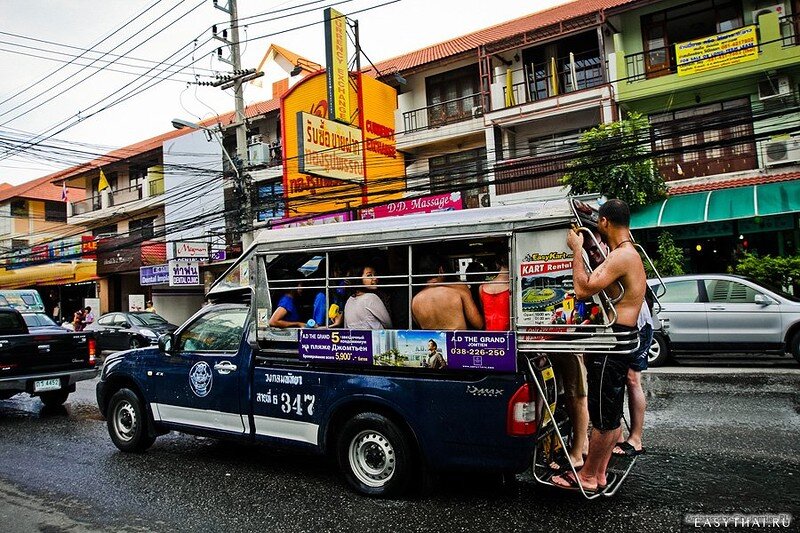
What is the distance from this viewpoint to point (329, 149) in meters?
17.9

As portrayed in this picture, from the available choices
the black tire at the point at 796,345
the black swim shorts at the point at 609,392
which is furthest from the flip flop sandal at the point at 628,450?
the black tire at the point at 796,345

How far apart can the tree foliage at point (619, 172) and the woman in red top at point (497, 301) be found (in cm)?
1104

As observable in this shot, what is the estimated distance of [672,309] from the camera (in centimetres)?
1073

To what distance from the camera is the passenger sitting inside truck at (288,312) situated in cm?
516

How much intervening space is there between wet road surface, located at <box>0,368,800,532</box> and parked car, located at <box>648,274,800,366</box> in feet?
11.2

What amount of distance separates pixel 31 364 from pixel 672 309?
426 inches

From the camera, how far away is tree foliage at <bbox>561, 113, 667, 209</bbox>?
14.6m

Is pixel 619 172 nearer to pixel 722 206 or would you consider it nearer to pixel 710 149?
pixel 722 206

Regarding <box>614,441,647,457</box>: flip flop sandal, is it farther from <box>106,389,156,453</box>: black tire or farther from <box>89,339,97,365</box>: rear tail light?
<box>89,339,97,365</box>: rear tail light

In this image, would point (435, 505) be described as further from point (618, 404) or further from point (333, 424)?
point (618, 404)

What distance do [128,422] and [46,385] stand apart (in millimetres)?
3265

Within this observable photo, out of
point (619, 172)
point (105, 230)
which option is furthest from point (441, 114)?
point (105, 230)

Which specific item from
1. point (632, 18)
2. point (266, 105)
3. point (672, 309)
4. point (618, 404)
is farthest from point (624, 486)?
point (266, 105)

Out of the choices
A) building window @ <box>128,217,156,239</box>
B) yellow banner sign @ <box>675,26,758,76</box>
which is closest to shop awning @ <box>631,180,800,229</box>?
yellow banner sign @ <box>675,26,758,76</box>
